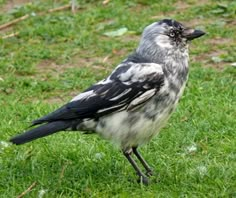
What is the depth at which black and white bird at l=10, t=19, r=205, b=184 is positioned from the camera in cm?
553

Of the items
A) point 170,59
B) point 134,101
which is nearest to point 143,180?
point 134,101

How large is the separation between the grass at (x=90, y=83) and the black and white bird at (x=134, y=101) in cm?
33

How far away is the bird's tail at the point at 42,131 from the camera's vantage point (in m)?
5.54

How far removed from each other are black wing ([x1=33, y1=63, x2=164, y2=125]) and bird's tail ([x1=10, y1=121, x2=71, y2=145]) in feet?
0.15

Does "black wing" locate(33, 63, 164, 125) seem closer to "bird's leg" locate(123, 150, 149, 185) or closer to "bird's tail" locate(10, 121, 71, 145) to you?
"bird's tail" locate(10, 121, 71, 145)

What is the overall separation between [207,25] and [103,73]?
6.14 feet

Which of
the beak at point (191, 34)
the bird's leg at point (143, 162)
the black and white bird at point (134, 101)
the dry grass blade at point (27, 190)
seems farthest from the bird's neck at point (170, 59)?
the dry grass blade at point (27, 190)

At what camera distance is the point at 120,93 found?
557 cm

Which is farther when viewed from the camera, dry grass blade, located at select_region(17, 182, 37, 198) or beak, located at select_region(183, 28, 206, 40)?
beak, located at select_region(183, 28, 206, 40)

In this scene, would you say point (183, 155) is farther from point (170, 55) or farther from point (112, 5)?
point (112, 5)

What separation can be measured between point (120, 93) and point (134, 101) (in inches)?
4.9

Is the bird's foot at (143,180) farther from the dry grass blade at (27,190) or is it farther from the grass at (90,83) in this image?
the dry grass blade at (27,190)

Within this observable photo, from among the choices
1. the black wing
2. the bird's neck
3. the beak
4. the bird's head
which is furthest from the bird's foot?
the beak

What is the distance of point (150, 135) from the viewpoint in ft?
18.5
